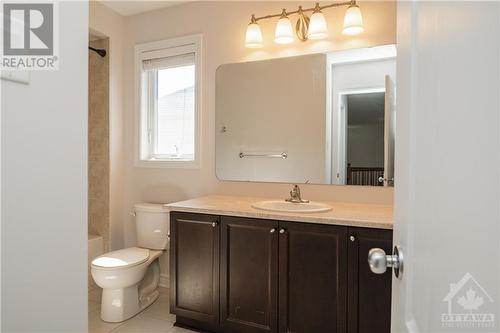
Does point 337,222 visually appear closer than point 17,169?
No

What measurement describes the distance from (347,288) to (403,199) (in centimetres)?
113

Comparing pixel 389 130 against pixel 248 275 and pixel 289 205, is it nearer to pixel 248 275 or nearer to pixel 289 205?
pixel 289 205

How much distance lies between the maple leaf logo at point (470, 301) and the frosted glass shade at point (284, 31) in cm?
224

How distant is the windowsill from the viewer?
285 centimetres

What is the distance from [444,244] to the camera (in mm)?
519

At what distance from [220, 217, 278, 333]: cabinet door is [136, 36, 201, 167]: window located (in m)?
1.01

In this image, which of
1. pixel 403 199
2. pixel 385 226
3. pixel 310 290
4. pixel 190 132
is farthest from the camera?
pixel 190 132

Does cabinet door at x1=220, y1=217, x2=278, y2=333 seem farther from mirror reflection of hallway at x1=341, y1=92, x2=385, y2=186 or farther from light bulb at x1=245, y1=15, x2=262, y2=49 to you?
light bulb at x1=245, y1=15, x2=262, y2=49

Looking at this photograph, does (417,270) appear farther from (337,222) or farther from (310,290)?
(310,290)

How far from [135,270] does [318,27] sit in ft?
7.26

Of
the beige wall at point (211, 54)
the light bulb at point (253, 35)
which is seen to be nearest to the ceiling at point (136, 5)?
the beige wall at point (211, 54)

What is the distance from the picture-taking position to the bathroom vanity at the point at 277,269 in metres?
1.71

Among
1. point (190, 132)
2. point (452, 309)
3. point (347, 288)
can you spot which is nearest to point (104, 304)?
point (190, 132)

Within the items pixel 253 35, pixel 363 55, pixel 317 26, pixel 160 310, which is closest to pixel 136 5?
pixel 253 35
